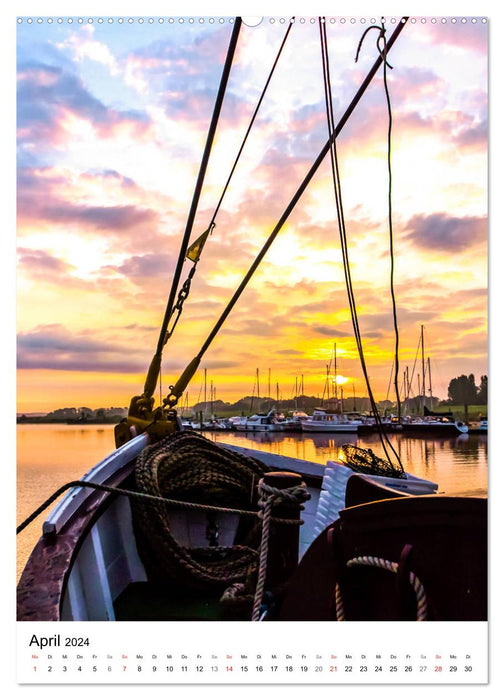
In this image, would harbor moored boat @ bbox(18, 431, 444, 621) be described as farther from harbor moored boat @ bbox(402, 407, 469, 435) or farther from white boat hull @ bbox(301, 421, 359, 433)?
white boat hull @ bbox(301, 421, 359, 433)

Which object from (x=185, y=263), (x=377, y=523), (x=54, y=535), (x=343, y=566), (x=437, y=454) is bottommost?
(x=437, y=454)

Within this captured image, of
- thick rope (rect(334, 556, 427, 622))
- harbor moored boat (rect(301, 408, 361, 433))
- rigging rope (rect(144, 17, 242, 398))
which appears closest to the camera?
thick rope (rect(334, 556, 427, 622))

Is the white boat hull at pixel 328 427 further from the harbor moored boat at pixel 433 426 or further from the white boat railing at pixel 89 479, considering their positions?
the white boat railing at pixel 89 479

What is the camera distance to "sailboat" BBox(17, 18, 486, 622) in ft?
4.95

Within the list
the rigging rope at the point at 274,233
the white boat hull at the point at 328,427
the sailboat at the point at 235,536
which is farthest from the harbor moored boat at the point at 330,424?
the rigging rope at the point at 274,233

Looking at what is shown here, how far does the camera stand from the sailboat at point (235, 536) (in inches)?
59.4

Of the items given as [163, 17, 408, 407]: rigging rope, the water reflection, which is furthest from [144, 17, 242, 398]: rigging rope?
the water reflection

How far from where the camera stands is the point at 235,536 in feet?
14.1

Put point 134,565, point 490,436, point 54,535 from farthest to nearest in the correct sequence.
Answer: point 134,565 → point 54,535 → point 490,436

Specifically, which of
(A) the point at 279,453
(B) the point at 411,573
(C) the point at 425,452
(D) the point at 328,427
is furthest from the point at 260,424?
(B) the point at 411,573

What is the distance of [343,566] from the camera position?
1645 millimetres
